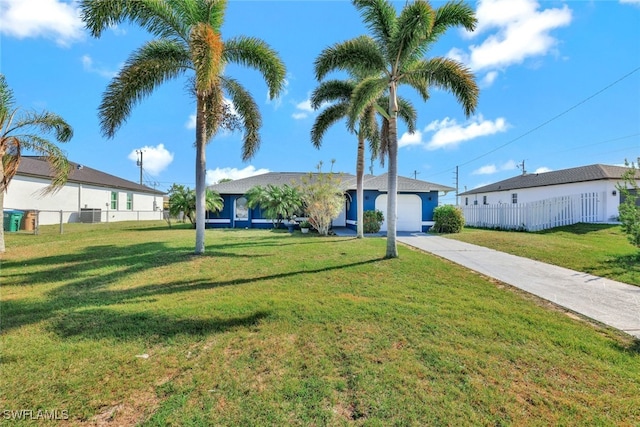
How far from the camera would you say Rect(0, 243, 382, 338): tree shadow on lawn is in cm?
455

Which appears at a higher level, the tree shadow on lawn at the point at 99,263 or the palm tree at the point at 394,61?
the palm tree at the point at 394,61

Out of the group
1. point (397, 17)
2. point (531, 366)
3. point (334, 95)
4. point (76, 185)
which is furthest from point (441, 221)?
point (76, 185)

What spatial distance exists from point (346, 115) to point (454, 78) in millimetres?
5686

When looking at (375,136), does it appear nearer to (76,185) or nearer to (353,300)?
(353,300)

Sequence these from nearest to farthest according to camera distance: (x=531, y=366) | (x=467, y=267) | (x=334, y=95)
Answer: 1. (x=531, y=366)
2. (x=467, y=267)
3. (x=334, y=95)

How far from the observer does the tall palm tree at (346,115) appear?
13859mm

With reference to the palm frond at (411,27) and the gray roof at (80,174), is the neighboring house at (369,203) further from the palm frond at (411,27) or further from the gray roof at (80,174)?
the gray roof at (80,174)

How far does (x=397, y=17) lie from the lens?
8.91 m

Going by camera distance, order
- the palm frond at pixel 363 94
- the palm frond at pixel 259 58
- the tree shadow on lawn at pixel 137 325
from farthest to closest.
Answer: the palm frond at pixel 259 58
the palm frond at pixel 363 94
the tree shadow on lawn at pixel 137 325

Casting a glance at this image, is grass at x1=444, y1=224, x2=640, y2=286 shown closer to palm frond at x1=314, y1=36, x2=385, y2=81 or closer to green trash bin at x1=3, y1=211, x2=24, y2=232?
palm frond at x1=314, y1=36, x2=385, y2=81

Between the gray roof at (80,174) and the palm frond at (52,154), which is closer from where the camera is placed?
the palm frond at (52,154)

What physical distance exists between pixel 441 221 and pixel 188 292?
1491 centimetres

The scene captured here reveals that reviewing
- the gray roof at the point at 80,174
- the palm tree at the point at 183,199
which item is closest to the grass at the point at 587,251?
the palm tree at the point at 183,199

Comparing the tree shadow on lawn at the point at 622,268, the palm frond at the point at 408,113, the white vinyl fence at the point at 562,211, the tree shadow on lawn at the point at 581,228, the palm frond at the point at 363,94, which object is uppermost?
the palm frond at the point at 408,113
